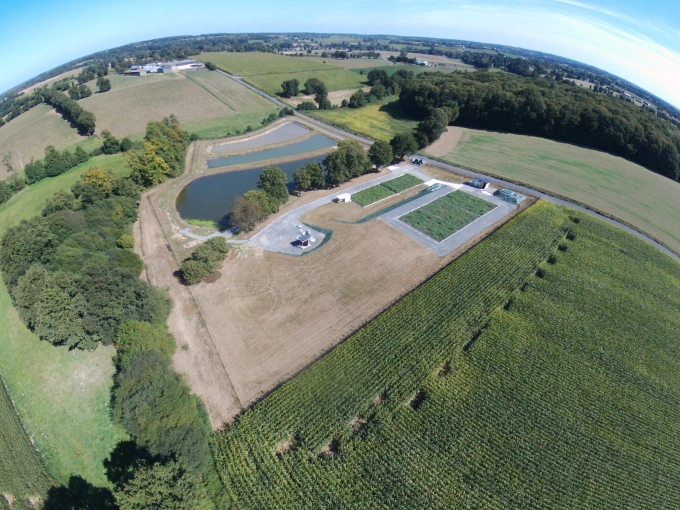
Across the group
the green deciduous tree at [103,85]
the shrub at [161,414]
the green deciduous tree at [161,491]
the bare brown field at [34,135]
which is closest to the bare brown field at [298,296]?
the shrub at [161,414]

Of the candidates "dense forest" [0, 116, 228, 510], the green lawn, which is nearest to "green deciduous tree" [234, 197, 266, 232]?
"dense forest" [0, 116, 228, 510]

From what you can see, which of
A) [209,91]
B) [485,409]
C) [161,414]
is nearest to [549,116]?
[485,409]

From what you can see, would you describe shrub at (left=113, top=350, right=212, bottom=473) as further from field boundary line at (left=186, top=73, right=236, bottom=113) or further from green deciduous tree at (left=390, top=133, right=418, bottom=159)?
field boundary line at (left=186, top=73, right=236, bottom=113)

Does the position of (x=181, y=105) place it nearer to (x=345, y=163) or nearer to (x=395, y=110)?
(x=395, y=110)

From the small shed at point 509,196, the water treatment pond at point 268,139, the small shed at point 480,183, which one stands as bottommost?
the small shed at point 509,196

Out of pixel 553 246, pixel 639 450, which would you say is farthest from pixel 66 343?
pixel 553 246

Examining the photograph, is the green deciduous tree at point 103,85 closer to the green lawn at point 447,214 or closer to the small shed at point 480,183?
the green lawn at point 447,214
